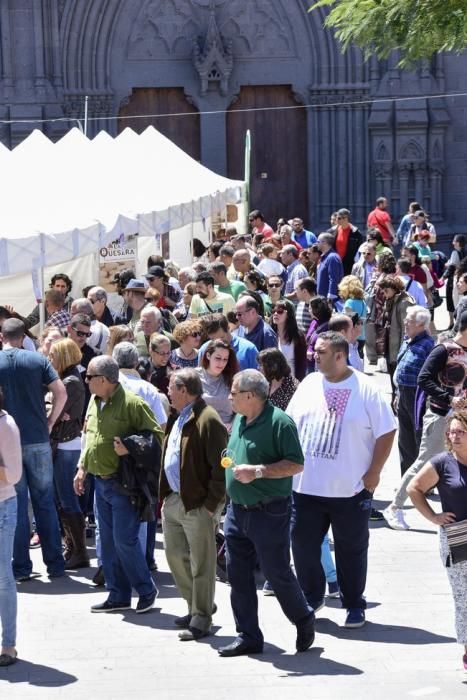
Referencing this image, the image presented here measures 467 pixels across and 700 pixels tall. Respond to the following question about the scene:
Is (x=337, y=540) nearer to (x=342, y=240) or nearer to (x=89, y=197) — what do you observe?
(x=89, y=197)

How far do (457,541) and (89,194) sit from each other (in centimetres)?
913

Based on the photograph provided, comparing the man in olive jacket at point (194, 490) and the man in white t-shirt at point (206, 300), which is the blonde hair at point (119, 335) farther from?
the man in white t-shirt at point (206, 300)

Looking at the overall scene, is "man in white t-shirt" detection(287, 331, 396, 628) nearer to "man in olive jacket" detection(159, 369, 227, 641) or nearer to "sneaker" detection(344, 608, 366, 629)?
"sneaker" detection(344, 608, 366, 629)

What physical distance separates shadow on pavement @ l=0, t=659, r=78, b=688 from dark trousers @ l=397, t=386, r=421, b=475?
4242mm

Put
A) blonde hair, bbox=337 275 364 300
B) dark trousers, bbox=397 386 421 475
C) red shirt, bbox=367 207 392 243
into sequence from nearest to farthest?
dark trousers, bbox=397 386 421 475
blonde hair, bbox=337 275 364 300
red shirt, bbox=367 207 392 243

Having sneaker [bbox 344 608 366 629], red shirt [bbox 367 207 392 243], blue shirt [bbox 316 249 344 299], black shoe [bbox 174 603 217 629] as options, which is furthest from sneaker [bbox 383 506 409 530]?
red shirt [bbox 367 207 392 243]

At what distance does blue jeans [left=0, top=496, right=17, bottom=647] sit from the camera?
25.3ft

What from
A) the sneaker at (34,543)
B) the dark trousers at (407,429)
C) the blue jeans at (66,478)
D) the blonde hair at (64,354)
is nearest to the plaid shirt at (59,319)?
the sneaker at (34,543)

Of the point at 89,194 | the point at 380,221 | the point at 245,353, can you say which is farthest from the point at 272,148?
the point at 245,353

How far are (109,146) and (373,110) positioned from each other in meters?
9.78

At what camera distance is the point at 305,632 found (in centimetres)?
779

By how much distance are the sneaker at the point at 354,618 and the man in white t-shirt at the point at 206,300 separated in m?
5.37

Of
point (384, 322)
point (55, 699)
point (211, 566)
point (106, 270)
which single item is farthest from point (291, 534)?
point (106, 270)

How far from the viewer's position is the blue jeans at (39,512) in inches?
368
